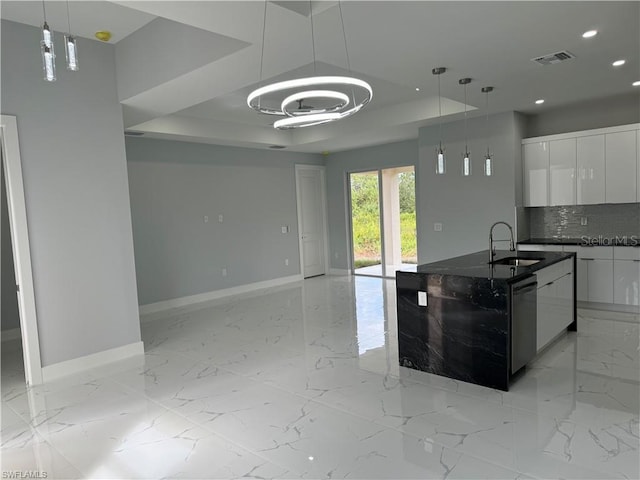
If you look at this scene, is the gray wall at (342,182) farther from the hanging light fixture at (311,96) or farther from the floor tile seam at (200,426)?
the floor tile seam at (200,426)

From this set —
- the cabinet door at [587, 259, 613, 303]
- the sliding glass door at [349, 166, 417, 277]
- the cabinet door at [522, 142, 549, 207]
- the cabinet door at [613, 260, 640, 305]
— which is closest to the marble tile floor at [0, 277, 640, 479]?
the cabinet door at [613, 260, 640, 305]

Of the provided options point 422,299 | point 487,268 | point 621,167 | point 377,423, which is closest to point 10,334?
point 377,423

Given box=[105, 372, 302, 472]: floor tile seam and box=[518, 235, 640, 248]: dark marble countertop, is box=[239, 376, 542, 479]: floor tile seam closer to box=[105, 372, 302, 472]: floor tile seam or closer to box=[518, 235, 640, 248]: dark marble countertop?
box=[105, 372, 302, 472]: floor tile seam

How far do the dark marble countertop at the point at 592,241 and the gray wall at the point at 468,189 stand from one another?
50 cm

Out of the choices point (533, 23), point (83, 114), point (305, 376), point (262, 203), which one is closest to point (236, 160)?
point (262, 203)

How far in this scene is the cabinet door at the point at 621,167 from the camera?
539 centimetres

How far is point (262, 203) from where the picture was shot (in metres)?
8.42

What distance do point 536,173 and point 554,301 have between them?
2.57 meters

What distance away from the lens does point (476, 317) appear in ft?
11.3

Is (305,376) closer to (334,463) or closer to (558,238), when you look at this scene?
(334,463)

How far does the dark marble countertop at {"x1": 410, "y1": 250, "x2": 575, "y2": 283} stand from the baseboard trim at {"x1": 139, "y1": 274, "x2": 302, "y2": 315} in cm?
438

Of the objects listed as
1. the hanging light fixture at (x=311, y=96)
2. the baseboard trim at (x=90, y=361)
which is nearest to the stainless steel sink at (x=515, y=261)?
the hanging light fixture at (x=311, y=96)

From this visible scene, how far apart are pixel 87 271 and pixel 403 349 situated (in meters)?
3.12

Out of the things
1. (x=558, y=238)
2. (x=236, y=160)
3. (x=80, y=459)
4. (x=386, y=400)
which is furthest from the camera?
(x=236, y=160)
